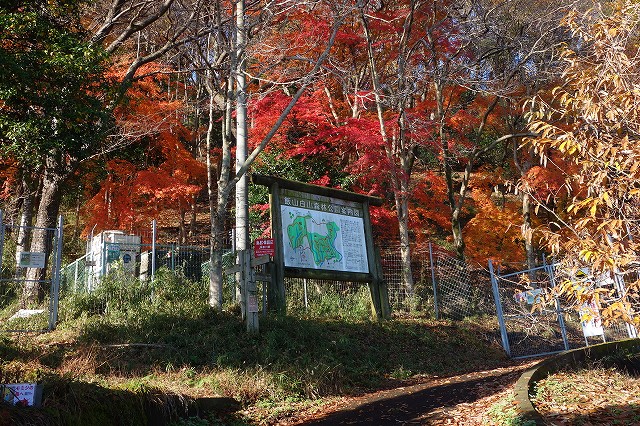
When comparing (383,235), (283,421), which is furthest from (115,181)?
(283,421)

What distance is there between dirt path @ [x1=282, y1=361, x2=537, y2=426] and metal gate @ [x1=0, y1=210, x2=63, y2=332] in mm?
5968

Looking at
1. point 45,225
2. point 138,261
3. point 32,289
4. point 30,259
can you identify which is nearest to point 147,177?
point 138,261

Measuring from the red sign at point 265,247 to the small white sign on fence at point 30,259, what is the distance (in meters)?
4.14

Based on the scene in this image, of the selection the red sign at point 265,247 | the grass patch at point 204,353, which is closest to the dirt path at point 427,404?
the grass patch at point 204,353

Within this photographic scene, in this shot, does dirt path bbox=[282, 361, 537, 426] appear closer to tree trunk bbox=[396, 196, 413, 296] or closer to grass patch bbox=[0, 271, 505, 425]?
grass patch bbox=[0, 271, 505, 425]

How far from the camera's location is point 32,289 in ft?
43.2

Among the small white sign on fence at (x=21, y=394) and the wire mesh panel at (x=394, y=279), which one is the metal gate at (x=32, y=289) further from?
the wire mesh panel at (x=394, y=279)

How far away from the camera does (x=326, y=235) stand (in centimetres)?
1265

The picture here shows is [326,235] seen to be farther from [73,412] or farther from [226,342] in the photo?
[73,412]

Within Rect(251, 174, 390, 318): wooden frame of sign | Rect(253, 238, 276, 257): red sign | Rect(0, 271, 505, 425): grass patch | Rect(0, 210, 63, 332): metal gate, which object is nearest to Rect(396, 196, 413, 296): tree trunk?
Rect(0, 271, 505, 425): grass patch

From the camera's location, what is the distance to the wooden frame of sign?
11.5 meters

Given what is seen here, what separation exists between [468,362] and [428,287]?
429 centimetres

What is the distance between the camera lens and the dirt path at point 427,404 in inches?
255

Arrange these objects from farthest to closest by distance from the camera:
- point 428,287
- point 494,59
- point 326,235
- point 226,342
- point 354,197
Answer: point 494,59 → point 428,287 → point 354,197 → point 326,235 → point 226,342
